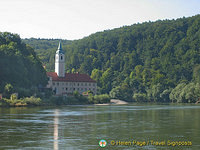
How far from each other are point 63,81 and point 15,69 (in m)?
52.1

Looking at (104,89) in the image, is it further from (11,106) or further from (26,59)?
(11,106)

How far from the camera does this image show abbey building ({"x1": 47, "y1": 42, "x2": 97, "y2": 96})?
14800cm

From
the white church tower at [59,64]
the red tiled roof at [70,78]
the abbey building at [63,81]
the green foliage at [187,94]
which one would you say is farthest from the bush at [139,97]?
the white church tower at [59,64]

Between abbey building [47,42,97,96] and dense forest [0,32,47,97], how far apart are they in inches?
1384

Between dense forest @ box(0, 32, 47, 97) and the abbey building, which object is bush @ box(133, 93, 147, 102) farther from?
dense forest @ box(0, 32, 47, 97)

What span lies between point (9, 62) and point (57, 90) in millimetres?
52542

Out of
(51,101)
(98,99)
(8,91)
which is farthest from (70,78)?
(8,91)

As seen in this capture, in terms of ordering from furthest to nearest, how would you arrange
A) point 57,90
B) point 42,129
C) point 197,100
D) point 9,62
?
point 57,90 → point 197,100 → point 9,62 → point 42,129

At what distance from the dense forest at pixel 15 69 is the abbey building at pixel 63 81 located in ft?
115

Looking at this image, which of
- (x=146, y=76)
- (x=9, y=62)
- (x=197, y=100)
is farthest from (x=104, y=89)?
(x=9, y=62)

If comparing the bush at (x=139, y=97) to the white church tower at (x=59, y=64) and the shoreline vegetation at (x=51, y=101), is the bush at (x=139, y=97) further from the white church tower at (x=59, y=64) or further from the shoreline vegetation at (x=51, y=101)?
the shoreline vegetation at (x=51, y=101)

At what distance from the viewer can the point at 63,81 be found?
149500 mm

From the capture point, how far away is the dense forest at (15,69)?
95.8m

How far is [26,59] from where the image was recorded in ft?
352
